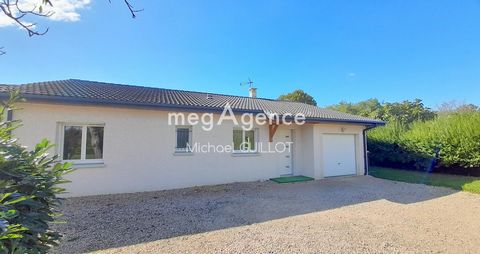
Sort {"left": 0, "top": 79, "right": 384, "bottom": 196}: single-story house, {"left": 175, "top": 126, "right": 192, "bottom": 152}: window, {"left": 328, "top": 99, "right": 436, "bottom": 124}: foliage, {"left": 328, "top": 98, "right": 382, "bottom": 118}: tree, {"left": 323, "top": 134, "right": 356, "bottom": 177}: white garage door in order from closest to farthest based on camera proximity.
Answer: {"left": 0, "top": 79, "right": 384, "bottom": 196}: single-story house < {"left": 175, "top": 126, "right": 192, "bottom": 152}: window < {"left": 323, "top": 134, "right": 356, "bottom": 177}: white garage door < {"left": 328, "top": 99, "right": 436, "bottom": 124}: foliage < {"left": 328, "top": 98, "right": 382, "bottom": 118}: tree

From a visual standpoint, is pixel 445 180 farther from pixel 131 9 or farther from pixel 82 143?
pixel 82 143

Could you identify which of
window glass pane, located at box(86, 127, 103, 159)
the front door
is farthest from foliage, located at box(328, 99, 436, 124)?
window glass pane, located at box(86, 127, 103, 159)

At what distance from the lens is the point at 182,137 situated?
9.95 meters

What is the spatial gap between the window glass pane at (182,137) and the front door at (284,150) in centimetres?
445

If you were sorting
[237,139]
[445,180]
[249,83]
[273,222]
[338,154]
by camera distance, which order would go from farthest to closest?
[249,83]
[338,154]
[445,180]
[237,139]
[273,222]

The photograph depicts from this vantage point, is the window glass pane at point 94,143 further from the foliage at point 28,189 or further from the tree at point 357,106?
the tree at point 357,106

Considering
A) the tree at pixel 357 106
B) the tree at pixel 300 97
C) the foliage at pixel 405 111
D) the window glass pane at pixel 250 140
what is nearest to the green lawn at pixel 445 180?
the window glass pane at pixel 250 140

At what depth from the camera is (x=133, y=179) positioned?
28.6 ft

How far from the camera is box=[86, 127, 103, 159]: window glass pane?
8.45 metres

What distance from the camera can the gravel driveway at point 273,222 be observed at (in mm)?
4523

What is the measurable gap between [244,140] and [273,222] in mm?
5858

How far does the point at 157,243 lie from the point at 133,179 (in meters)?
4.75

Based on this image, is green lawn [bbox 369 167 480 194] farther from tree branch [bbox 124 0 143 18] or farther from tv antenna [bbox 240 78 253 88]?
tree branch [bbox 124 0 143 18]

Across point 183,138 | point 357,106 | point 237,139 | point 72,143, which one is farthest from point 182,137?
point 357,106
